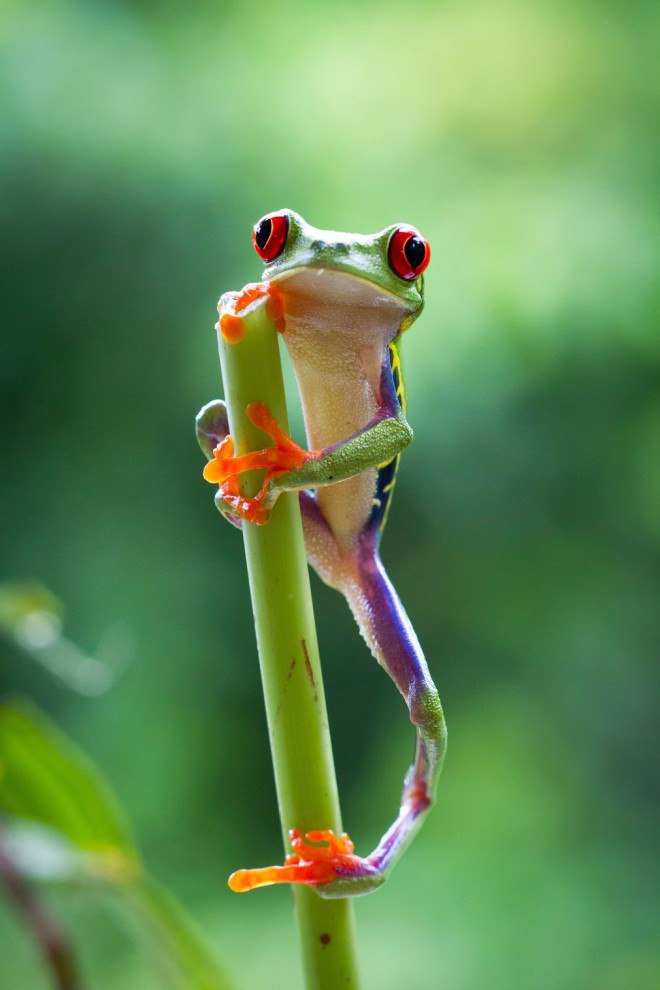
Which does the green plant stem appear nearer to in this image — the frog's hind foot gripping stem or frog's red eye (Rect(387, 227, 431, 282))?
the frog's hind foot gripping stem

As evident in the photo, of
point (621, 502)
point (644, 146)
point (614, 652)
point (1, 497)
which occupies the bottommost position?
point (614, 652)

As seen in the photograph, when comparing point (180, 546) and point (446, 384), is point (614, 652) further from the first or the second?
point (180, 546)

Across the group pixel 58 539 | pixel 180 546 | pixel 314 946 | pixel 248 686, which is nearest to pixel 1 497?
pixel 58 539

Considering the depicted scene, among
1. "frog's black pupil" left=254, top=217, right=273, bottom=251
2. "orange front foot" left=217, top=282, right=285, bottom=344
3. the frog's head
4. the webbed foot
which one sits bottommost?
the webbed foot

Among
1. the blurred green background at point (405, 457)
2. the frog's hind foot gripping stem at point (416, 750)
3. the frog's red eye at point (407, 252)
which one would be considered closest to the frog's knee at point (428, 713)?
the frog's hind foot gripping stem at point (416, 750)

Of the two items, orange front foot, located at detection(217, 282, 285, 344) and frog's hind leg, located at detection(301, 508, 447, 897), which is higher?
orange front foot, located at detection(217, 282, 285, 344)

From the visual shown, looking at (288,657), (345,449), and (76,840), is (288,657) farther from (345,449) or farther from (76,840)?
(76,840)

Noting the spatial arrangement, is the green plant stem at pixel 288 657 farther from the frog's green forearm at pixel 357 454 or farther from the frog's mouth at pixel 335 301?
the frog's mouth at pixel 335 301

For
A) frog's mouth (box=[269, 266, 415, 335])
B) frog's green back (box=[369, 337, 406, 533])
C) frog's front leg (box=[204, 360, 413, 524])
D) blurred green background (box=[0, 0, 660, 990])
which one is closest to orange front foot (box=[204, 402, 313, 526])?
frog's front leg (box=[204, 360, 413, 524])
